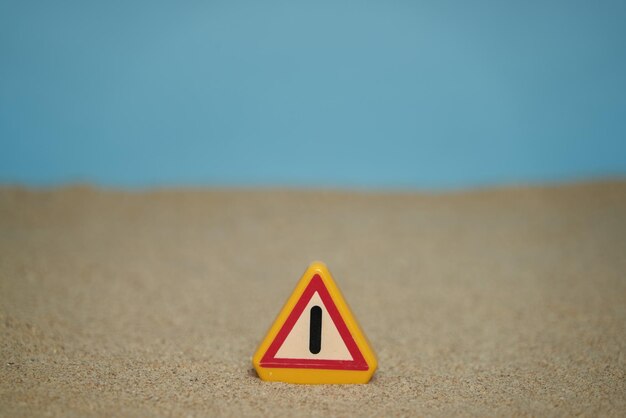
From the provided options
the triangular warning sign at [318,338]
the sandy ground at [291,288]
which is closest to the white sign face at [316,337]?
the triangular warning sign at [318,338]

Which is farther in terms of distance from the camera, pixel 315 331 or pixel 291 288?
pixel 291 288

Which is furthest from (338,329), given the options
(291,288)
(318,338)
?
(291,288)

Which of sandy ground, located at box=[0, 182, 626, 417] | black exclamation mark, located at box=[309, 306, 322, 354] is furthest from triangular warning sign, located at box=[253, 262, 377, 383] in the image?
sandy ground, located at box=[0, 182, 626, 417]

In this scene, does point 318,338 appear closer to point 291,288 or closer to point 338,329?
point 338,329

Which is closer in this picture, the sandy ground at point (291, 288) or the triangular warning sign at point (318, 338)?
the sandy ground at point (291, 288)

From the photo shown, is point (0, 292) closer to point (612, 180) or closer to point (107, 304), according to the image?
point (107, 304)

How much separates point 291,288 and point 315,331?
3.74 metres

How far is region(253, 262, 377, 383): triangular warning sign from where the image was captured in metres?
3.58

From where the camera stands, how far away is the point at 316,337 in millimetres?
3592

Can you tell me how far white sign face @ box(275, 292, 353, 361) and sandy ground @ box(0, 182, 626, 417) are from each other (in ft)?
0.64

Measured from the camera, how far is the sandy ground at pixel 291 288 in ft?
11.4

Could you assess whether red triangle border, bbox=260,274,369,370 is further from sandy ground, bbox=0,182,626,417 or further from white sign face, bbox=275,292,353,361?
sandy ground, bbox=0,182,626,417

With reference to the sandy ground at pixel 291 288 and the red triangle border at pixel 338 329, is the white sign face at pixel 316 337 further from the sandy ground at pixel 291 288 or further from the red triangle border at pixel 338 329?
the sandy ground at pixel 291 288

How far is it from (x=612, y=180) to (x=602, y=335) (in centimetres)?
839
